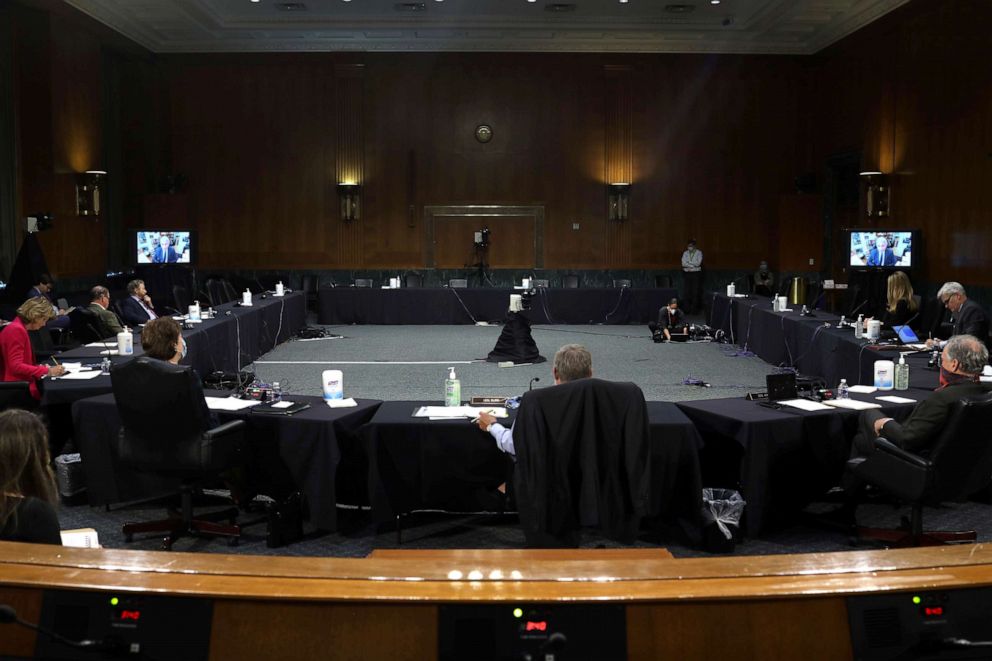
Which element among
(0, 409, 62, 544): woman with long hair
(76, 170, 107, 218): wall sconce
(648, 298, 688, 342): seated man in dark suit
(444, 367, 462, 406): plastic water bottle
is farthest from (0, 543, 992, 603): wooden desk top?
(76, 170, 107, 218): wall sconce

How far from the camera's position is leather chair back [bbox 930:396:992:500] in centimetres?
423

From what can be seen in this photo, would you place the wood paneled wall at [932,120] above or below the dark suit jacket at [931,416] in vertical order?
above

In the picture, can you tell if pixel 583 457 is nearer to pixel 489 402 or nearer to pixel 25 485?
pixel 489 402

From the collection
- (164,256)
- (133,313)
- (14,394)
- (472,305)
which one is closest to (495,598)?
(14,394)

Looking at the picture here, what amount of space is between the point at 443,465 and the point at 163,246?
12.1 m

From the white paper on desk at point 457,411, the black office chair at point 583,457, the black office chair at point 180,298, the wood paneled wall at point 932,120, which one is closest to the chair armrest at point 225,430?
the white paper on desk at point 457,411

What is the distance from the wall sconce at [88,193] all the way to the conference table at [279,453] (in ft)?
32.9

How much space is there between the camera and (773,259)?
1809 cm

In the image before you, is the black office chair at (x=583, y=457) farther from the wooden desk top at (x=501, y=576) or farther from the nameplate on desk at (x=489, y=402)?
the wooden desk top at (x=501, y=576)

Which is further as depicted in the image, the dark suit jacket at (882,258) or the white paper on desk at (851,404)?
the dark suit jacket at (882,258)

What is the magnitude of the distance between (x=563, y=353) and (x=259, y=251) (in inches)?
590

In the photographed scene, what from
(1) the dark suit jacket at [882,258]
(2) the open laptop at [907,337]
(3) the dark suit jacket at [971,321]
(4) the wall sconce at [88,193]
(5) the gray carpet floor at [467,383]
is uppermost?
(4) the wall sconce at [88,193]

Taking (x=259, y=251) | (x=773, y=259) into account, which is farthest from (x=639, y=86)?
(x=259, y=251)

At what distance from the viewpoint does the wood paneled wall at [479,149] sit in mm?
17938
